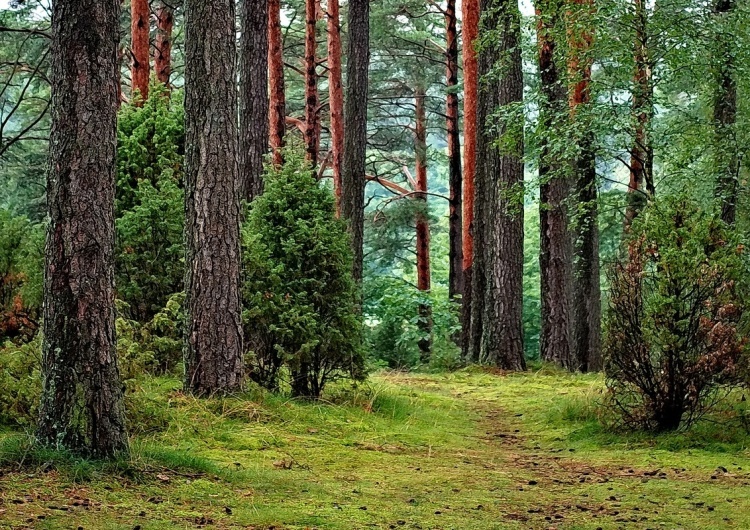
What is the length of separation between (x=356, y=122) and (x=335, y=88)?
8.90 meters

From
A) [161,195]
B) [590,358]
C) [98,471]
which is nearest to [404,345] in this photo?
[590,358]

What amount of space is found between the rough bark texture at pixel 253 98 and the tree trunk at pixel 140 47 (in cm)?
173

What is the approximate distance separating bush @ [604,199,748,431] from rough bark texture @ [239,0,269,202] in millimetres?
7866

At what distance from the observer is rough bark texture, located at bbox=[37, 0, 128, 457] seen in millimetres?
5031

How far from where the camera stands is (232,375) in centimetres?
777

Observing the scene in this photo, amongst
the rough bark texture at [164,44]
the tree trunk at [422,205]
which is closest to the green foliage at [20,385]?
the rough bark texture at [164,44]

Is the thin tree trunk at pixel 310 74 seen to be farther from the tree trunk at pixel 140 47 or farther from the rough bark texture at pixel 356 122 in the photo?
the rough bark texture at pixel 356 122

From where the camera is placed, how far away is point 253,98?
14500 millimetres

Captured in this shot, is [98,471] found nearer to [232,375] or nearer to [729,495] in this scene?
[232,375]

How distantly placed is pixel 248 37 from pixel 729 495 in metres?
11.1

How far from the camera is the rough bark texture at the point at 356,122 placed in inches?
575

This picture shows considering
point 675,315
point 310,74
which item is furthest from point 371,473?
point 310,74

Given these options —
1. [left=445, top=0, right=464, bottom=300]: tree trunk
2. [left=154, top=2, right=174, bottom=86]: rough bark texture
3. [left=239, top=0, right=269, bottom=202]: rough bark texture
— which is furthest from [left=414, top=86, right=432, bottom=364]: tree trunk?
[left=239, top=0, right=269, bottom=202]: rough bark texture

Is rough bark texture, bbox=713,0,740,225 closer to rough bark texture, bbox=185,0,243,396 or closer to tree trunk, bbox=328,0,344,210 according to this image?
rough bark texture, bbox=185,0,243,396
